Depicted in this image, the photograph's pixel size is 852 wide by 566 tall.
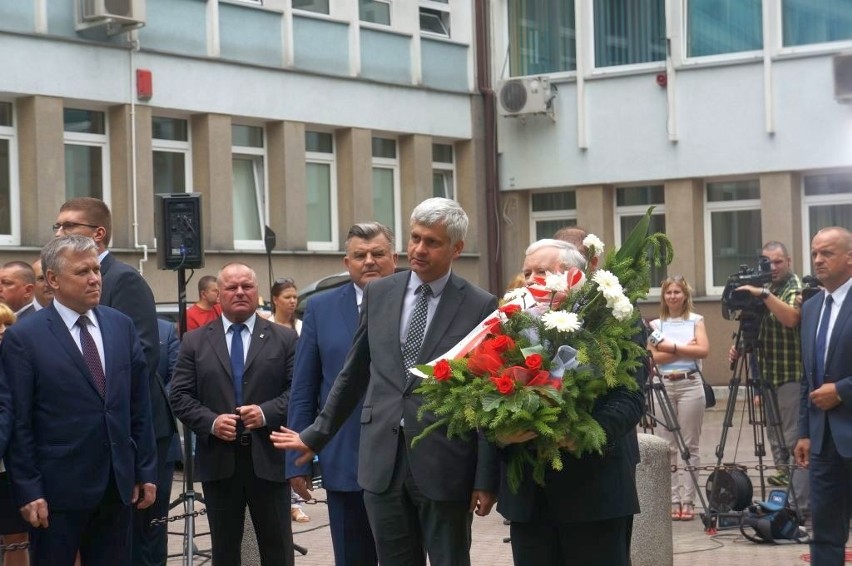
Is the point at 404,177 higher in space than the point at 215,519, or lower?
higher

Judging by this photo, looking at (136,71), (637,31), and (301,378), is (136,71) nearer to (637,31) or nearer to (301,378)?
(637,31)

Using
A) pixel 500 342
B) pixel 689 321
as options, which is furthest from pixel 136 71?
pixel 500 342

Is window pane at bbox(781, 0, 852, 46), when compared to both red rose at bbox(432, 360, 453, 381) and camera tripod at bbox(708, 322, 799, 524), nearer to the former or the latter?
camera tripod at bbox(708, 322, 799, 524)

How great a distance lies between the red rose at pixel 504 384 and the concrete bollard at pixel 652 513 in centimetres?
510

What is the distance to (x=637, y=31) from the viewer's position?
2702 centimetres

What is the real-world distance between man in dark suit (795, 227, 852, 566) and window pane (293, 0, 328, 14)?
670 inches

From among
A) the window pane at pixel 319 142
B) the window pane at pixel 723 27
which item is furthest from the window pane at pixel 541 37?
the window pane at pixel 319 142

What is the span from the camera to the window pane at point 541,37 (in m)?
28.0

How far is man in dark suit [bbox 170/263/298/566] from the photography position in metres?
8.84

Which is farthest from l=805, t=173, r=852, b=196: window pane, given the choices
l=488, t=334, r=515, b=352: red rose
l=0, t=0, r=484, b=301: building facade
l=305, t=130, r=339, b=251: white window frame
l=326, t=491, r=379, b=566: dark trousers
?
l=488, t=334, r=515, b=352: red rose

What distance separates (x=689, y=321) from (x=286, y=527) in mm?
5948

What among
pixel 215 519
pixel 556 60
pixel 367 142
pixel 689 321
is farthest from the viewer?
pixel 556 60

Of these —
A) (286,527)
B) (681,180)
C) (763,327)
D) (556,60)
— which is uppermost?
(556,60)

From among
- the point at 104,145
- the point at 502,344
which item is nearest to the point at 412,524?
the point at 502,344
